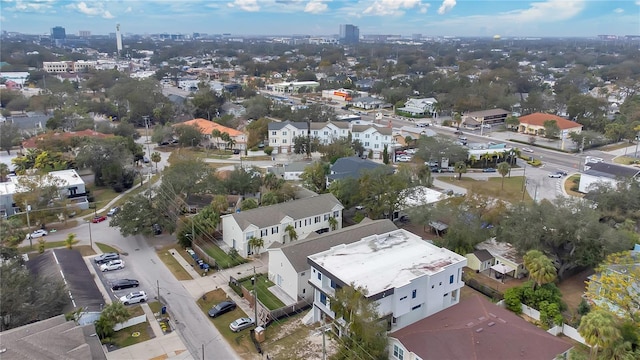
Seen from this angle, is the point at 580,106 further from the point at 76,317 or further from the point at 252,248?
the point at 76,317

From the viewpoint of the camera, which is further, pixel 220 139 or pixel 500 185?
pixel 220 139

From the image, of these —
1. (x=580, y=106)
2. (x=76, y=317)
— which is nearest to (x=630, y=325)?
(x=76, y=317)

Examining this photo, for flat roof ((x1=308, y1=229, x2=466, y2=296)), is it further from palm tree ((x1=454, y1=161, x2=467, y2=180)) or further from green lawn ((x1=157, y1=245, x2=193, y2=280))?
palm tree ((x1=454, y1=161, x2=467, y2=180))

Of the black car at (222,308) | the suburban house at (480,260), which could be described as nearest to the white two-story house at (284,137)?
the suburban house at (480,260)

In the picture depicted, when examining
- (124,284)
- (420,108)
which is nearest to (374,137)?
(420,108)

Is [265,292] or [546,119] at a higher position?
[546,119]

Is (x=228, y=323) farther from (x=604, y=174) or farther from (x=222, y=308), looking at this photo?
(x=604, y=174)

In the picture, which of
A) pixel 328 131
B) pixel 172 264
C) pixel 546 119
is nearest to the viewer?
pixel 172 264
